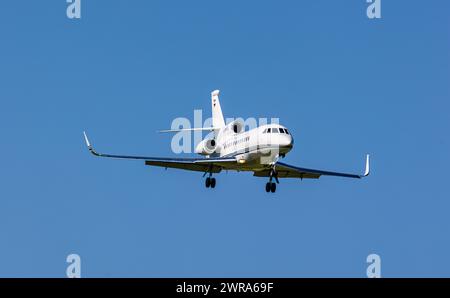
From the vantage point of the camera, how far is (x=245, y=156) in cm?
6662

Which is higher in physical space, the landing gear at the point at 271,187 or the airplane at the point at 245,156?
the airplane at the point at 245,156

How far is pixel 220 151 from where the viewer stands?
71.8 meters

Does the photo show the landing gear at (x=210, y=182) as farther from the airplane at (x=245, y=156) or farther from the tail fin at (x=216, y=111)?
the tail fin at (x=216, y=111)

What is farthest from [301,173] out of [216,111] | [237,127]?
[216,111]

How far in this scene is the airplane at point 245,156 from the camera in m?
64.8

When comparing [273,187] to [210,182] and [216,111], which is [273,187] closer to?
[210,182]

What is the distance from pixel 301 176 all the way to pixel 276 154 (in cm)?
721

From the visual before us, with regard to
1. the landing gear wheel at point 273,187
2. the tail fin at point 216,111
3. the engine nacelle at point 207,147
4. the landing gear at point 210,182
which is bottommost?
the landing gear wheel at point 273,187

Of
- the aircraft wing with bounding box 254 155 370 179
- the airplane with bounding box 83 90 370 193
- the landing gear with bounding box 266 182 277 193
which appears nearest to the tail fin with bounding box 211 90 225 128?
the airplane with bounding box 83 90 370 193

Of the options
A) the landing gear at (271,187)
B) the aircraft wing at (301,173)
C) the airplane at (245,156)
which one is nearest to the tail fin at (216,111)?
the airplane at (245,156)

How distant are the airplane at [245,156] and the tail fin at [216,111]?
240 inches
